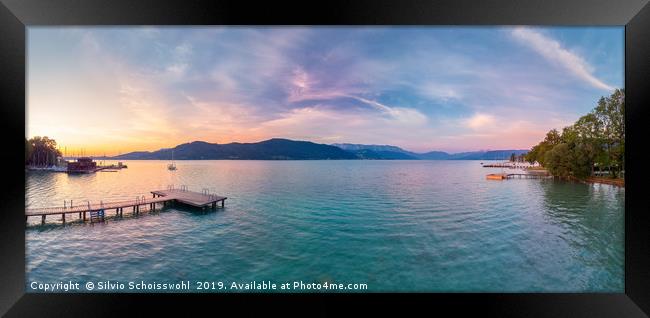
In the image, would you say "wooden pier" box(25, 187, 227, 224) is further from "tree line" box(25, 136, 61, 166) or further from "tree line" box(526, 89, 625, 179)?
"tree line" box(526, 89, 625, 179)

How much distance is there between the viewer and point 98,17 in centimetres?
268

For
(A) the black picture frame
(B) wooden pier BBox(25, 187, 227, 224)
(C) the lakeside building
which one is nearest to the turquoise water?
(B) wooden pier BBox(25, 187, 227, 224)

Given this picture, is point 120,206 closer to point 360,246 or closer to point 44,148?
point 44,148

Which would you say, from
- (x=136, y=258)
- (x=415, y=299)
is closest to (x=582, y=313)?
(x=415, y=299)

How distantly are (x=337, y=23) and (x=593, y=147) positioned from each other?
49.2 feet

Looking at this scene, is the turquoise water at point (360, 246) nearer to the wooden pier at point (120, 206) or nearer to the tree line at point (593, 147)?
the wooden pier at point (120, 206)

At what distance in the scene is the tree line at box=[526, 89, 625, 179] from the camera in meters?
7.83

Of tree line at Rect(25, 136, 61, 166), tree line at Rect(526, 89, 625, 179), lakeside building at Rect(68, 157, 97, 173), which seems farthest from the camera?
lakeside building at Rect(68, 157, 97, 173)

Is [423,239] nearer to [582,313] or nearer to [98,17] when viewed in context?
[582,313]

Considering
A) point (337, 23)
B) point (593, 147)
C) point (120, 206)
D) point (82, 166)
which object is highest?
point (337, 23)

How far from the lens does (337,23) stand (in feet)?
8.66

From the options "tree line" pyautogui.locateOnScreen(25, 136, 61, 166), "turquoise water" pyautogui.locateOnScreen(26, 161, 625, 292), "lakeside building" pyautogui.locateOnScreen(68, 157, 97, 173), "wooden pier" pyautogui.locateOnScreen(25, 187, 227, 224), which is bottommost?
"turquoise water" pyautogui.locateOnScreen(26, 161, 625, 292)

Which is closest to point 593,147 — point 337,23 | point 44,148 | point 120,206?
point 337,23

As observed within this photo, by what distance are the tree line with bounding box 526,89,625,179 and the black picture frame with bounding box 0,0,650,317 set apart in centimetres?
447
